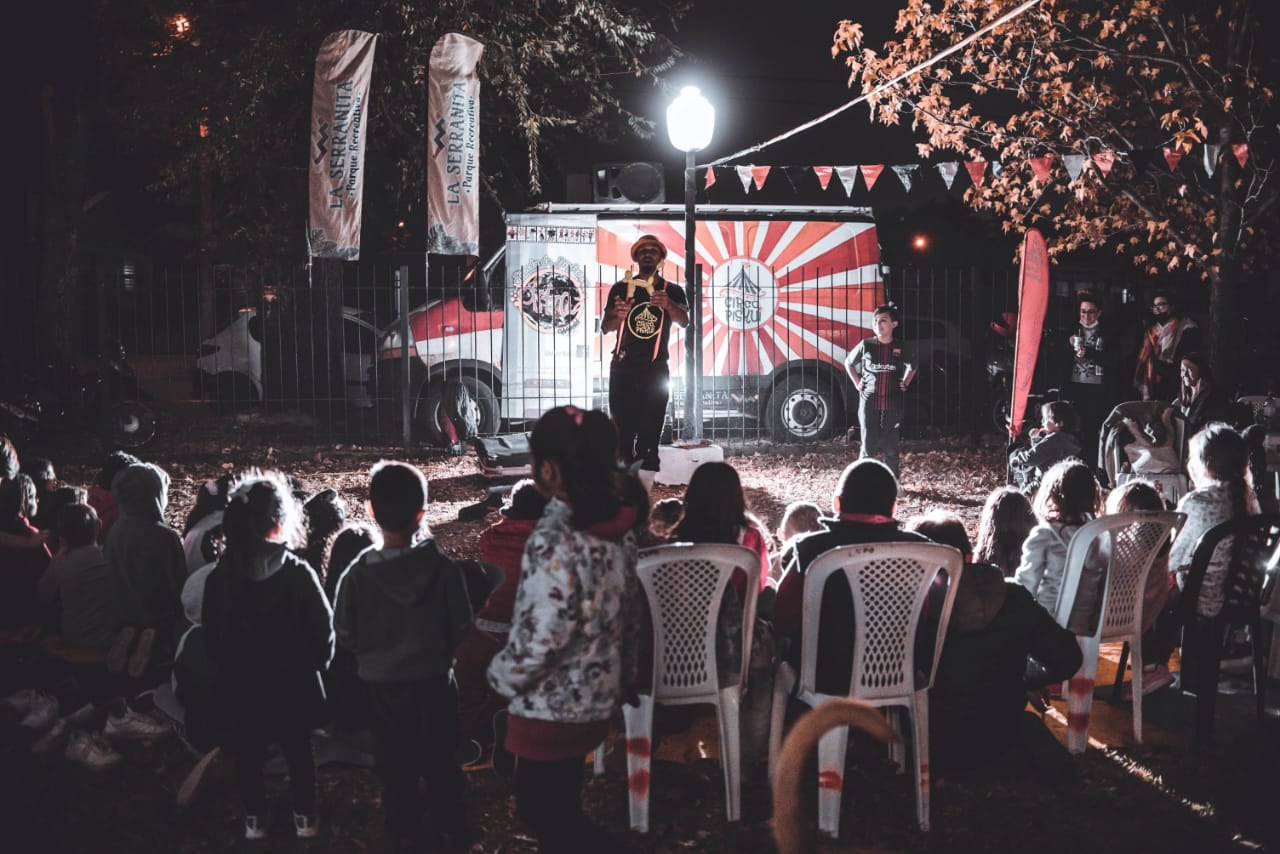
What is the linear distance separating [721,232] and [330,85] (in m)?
4.29

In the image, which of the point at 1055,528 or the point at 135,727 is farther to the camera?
the point at 1055,528

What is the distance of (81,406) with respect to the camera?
11.2 m

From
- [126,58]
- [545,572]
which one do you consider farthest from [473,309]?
[126,58]

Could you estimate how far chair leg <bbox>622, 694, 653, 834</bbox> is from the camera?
3.38 meters

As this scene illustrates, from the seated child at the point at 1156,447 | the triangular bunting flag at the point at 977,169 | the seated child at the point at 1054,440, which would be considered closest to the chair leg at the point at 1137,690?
the seated child at the point at 1156,447

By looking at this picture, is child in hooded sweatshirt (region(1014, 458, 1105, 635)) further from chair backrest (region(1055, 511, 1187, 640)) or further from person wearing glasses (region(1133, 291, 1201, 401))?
person wearing glasses (region(1133, 291, 1201, 401))

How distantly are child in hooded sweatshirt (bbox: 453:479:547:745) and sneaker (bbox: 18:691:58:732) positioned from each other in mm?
1583

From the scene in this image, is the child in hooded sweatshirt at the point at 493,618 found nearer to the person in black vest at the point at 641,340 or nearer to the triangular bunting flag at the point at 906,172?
the person in black vest at the point at 641,340

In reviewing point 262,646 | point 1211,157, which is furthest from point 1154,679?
point 1211,157

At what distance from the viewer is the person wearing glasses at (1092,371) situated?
9.09 metres

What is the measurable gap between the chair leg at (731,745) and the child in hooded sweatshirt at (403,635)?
0.88 metres

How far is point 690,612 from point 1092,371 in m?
6.88

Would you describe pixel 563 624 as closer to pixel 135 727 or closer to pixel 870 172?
pixel 135 727

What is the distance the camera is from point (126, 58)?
17703mm
